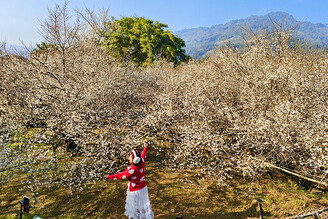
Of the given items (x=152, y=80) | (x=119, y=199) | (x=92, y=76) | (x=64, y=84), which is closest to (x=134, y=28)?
(x=152, y=80)

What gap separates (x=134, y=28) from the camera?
29438 millimetres

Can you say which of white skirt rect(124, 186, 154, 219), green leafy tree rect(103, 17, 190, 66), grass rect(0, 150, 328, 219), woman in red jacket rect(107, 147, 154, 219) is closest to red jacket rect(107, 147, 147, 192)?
woman in red jacket rect(107, 147, 154, 219)

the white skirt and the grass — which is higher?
the white skirt

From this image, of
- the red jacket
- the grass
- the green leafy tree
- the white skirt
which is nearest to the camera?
the red jacket

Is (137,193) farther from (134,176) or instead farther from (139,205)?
(134,176)

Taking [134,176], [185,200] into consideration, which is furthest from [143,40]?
[134,176]

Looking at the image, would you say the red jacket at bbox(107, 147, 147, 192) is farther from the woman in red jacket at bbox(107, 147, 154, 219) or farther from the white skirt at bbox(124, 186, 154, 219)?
the white skirt at bbox(124, 186, 154, 219)

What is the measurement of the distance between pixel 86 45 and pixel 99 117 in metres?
7.11

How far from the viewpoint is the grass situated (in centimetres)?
548

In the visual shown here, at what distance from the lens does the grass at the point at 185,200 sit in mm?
5484

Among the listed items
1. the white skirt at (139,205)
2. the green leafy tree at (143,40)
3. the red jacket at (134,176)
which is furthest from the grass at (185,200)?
the green leafy tree at (143,40)

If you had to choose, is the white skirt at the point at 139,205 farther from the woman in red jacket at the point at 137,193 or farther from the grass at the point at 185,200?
the grass at the point at 185,200

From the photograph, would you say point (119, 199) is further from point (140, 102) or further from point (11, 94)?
point (11, 94)

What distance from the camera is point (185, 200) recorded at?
6090 mm
